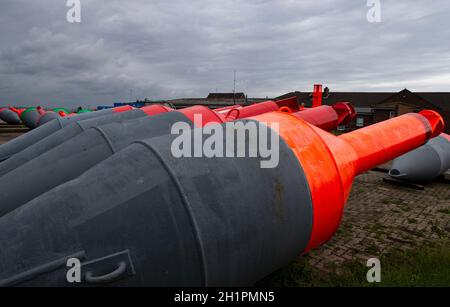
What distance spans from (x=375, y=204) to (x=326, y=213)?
16.8 ft

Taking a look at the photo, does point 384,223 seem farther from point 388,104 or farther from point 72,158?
point 388,104

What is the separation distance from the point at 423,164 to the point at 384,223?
3.99m

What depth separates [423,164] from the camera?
336 inches

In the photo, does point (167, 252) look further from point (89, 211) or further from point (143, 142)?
point (143, 142)

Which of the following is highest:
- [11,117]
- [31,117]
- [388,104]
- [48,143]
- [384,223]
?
[388,104]

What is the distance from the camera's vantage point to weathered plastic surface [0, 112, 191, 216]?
2.95 meters

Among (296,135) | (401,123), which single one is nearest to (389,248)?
(401,123)

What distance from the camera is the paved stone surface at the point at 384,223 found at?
4.48m

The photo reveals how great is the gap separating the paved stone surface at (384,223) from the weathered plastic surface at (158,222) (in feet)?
8.01

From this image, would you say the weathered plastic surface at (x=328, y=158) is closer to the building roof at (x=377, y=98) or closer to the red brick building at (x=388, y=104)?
the red brick building at (x=388, y=104)

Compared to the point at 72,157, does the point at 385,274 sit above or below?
below

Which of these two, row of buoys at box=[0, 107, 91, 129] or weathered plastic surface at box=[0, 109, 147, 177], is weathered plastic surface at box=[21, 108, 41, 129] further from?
weathered plastic surface at box=[0, 109, 147, 177]

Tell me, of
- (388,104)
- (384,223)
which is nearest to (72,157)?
(384,223)

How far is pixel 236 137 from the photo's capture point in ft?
7.56
